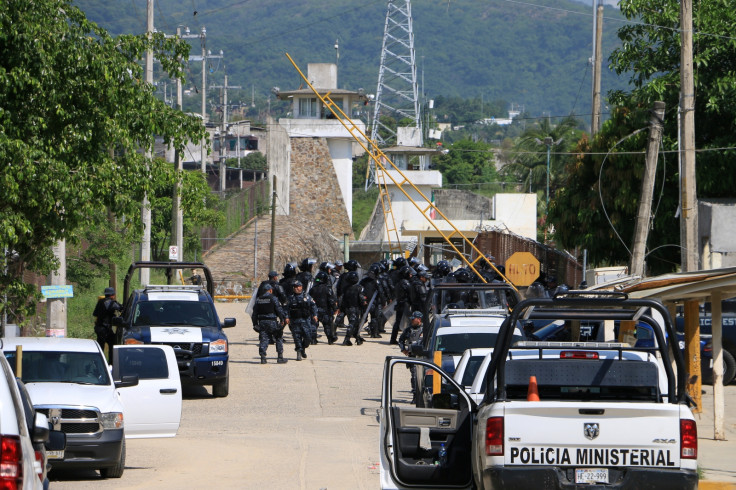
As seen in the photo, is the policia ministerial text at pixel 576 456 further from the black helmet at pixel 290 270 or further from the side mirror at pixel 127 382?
the black helmet at pixel 290 270

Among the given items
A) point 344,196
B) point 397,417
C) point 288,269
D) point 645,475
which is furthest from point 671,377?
point 344,196

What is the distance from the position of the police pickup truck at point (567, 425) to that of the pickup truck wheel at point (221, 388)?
10.3m

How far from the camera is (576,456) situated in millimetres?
8180

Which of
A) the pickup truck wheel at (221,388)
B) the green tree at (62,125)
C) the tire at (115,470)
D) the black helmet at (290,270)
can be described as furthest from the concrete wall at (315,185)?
the tire at (115,470)

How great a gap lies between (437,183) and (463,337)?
65.7 m

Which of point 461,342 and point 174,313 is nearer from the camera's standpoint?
point 461,342

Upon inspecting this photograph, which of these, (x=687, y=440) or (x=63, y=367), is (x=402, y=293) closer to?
(x=63, y=367)

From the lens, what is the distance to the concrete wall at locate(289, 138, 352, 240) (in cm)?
7025

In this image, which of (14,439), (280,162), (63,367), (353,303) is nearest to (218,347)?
(63,367)

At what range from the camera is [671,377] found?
8.42m

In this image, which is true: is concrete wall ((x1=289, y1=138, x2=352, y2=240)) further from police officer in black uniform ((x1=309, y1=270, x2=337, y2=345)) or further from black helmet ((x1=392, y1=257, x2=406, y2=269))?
police officer in black uniform ((x1=309, y1=270, x2=337, y2=345))

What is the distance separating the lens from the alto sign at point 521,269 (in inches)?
1228

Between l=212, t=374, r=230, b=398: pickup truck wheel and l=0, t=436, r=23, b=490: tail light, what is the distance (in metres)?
12.7

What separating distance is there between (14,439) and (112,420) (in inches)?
221
